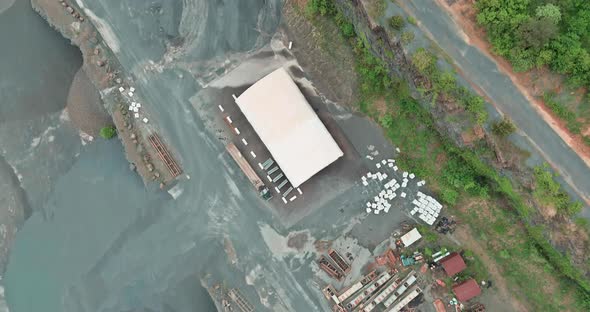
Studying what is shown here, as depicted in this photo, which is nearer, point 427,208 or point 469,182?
point 469,182

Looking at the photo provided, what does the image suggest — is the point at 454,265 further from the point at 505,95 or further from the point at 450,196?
the point at 505,95

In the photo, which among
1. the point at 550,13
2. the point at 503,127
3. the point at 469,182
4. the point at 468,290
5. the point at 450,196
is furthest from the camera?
the point at 450,196

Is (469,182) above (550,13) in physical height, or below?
below

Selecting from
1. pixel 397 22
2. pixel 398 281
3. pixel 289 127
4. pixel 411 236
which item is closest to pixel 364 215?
pixel 411 236

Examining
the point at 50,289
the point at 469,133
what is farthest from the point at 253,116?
the point at 50,289

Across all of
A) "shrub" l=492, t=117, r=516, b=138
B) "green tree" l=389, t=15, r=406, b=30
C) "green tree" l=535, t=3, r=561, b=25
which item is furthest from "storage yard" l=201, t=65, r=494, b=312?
"green tree" l=535, t=3, r=561, b=25

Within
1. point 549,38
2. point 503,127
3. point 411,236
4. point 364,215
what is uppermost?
point 549,38
